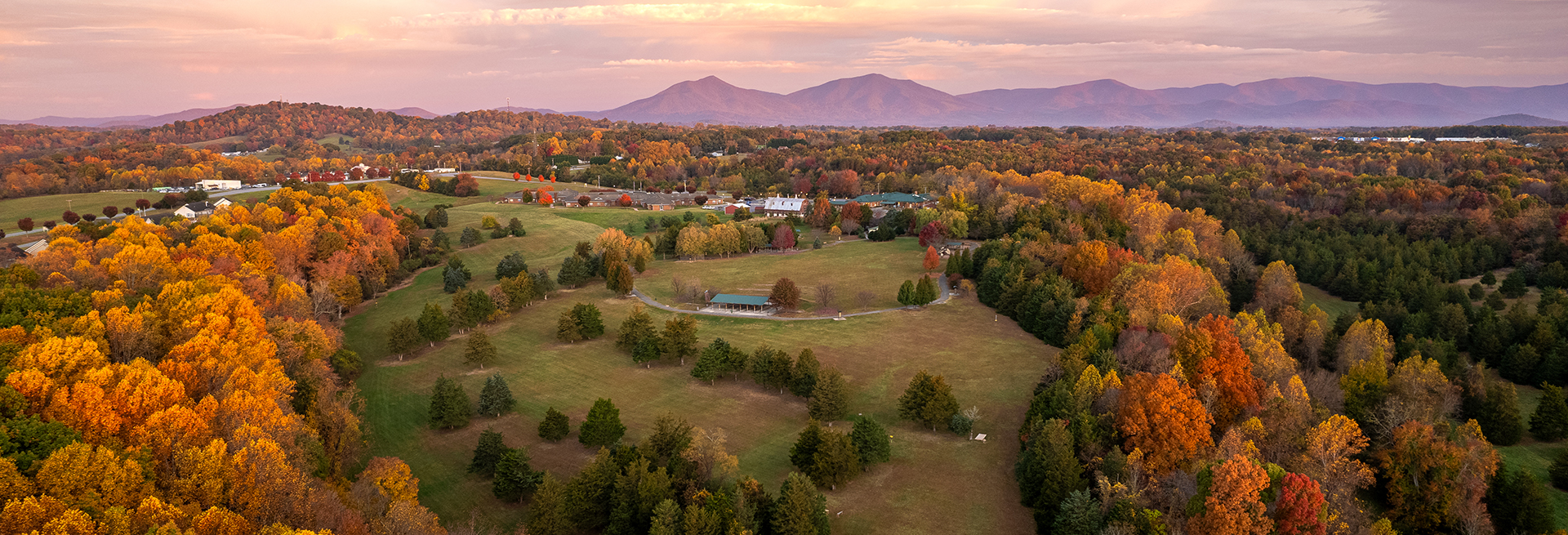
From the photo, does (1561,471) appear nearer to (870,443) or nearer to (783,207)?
(870,443)

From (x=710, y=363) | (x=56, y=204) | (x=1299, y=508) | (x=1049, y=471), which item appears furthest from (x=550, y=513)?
(x=56, y=204)

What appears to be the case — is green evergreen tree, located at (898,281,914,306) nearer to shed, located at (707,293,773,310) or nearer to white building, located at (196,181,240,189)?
shed, located at (707,293,773,310)

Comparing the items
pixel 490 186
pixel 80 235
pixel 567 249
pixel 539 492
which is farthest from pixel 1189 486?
pixel 490 186

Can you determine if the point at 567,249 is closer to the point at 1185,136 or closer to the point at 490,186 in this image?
the point at 490,186

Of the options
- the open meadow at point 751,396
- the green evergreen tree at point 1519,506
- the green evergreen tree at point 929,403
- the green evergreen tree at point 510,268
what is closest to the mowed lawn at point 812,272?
the open meadow at point 751,396

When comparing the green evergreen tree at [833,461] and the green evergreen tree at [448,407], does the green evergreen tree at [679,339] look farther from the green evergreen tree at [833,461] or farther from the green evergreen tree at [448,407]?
the green evergreen tree at [833,461]

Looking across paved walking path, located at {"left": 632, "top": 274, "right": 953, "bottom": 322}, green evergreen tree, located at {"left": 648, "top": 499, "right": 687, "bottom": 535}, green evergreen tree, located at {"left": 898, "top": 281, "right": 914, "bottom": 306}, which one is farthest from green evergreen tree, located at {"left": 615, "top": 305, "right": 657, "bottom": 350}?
green evergreen tree, located at {"left": 648, "top": 499, "right": 687, "bottom": 535}
